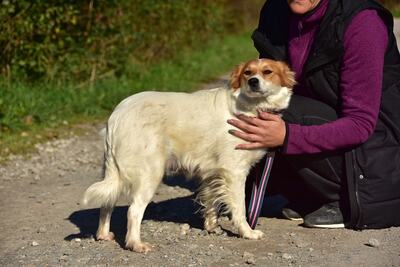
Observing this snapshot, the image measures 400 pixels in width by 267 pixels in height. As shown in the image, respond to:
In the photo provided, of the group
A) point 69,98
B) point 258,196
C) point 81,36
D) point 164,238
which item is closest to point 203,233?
point 164,238

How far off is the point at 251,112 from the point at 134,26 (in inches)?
242

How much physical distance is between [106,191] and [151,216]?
0.90 meters

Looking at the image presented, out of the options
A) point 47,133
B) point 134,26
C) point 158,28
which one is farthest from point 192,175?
point 158,28

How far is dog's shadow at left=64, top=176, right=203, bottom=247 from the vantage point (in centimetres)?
451

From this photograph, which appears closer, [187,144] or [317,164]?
[187,144]

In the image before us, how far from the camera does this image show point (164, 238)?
14.1ft

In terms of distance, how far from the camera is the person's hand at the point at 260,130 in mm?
4180

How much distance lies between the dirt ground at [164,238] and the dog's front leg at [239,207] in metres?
0.07

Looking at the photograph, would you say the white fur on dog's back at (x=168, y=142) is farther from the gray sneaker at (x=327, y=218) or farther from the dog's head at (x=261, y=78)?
the gray sneaker at (x=327, y=218)

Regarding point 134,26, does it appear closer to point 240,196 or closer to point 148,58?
point 148,58

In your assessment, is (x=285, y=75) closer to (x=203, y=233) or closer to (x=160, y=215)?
(x=203, y=233)

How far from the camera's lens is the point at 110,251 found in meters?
4.05

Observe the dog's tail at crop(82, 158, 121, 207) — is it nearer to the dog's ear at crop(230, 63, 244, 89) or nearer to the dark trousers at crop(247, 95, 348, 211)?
the dog's ear at crop(230, 63, 244, 89)

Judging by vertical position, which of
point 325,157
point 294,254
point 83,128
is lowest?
point 83,128
